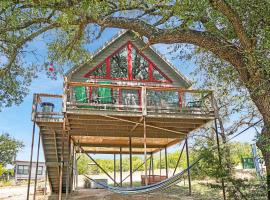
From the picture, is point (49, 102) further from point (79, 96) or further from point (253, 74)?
point (253, 74)

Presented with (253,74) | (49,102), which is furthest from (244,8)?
(49,102)

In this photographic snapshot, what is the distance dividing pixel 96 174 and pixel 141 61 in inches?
549

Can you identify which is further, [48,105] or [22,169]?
[22,169]

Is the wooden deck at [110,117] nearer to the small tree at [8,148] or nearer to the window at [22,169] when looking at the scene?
the window at [22,169]

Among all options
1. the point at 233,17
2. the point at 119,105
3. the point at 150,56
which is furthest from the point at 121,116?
the point at 150,56

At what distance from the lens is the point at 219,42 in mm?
6082

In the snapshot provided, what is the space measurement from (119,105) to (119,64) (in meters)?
4.45

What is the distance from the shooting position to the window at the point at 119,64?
12.9 meters

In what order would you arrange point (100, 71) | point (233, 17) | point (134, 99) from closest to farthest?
point (233, 17), point (134, 99), point (100, 71)

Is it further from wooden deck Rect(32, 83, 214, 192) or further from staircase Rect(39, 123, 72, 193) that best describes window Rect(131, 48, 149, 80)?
staircase Rect(39, 123, 72, 193)

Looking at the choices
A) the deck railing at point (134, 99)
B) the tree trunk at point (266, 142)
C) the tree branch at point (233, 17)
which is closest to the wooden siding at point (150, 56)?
the deck railing at point (134, 99)

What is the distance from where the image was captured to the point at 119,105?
895 cm

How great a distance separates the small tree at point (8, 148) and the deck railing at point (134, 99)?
1215 inches

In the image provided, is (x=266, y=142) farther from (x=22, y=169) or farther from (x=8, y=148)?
(x=8, y=148)
